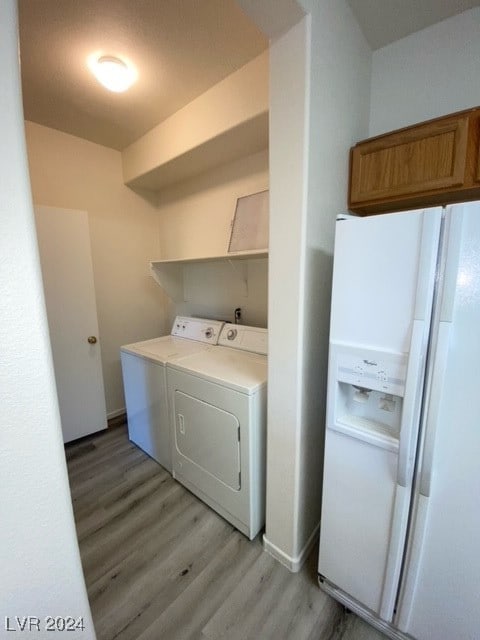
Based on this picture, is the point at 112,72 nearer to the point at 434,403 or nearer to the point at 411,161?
the point at 411,161

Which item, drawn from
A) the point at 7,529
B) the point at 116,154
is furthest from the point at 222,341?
the point at 116,154

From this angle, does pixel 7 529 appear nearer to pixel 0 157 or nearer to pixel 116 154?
pixel 0 157

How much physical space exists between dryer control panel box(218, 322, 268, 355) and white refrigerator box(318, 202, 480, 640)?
2.90 feet

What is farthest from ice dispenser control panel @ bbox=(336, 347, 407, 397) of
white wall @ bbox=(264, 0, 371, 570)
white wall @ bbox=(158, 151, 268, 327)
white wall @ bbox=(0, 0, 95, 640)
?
white wall @ bbox=(158, 151, 268, 327)

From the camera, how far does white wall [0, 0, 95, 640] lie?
0.47 meters

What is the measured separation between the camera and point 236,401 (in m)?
1.46

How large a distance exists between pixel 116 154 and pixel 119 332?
1.82 meters

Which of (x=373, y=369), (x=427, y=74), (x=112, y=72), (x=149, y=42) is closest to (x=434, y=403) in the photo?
(x=373, y=369)

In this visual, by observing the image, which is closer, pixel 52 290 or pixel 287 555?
pixel 287 555

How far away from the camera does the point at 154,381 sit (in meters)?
2.04

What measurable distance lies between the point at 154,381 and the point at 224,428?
0.75 meters

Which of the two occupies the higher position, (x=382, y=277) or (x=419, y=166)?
(x=419, y=166)

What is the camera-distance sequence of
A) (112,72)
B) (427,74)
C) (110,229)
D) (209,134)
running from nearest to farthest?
(427,74), (112,72), (209,134), (110,229)

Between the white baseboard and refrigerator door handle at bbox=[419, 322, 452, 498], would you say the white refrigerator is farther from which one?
the white baseboard
